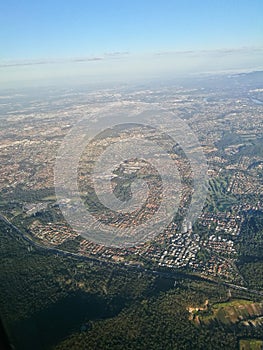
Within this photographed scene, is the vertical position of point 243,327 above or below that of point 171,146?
below

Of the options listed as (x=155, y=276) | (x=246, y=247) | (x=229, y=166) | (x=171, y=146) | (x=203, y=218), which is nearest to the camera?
(x=155, y=276)

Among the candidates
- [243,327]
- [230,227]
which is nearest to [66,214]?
[230,227]

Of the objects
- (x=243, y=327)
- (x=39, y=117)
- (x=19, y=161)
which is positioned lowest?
(x=243, y=327)

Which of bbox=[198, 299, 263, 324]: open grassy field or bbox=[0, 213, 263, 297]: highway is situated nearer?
bbox=[198, 299, 263, 324]: open grassy field

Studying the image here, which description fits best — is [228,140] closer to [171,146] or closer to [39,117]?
[171,146]

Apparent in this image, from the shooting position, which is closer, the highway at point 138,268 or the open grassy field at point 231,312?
the open grassy field at point 231,312

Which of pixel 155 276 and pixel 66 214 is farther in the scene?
pixel 66 214

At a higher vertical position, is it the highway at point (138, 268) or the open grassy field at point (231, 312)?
the highway at point (138, 268)

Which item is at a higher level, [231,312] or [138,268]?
[138,268]

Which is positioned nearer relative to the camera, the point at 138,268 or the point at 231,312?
the point at 231,312

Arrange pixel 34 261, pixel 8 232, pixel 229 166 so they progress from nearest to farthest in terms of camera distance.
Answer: pixel 34 261
pixel 8 232
pixel 229 166

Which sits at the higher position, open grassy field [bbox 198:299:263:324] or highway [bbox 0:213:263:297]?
highway [bbox 0:213:263:297]
